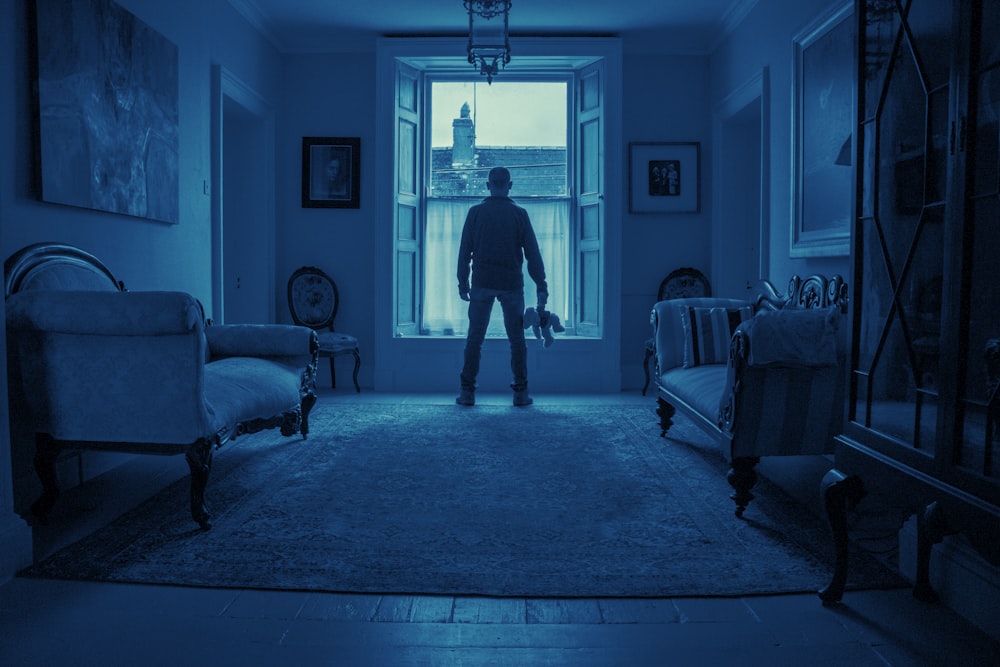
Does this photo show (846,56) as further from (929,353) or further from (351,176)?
(351,176)

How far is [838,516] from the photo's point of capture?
2.04m

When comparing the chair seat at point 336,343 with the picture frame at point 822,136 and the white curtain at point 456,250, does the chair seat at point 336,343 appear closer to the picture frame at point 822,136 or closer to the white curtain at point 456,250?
the white curtain at point 456,250

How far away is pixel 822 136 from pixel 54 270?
3.61 metres

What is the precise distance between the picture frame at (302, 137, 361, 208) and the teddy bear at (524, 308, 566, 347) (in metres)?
1.75

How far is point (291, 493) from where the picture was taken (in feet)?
10.4

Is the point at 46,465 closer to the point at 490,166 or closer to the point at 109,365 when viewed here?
the point at 109,365

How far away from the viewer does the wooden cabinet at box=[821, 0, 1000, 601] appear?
55.4 inches

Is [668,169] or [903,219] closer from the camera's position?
[903,219]

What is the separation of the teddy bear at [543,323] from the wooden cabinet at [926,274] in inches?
155

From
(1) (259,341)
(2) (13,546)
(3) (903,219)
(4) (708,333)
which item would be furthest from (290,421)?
(3) (903,219)

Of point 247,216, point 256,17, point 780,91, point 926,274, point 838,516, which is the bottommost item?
point 838,516

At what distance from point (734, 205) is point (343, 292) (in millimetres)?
3260

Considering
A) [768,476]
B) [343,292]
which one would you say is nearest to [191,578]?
[768,476]

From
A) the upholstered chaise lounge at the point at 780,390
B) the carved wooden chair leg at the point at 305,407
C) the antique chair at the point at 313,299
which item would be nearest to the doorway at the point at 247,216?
the antique chair at the point at 313,299
